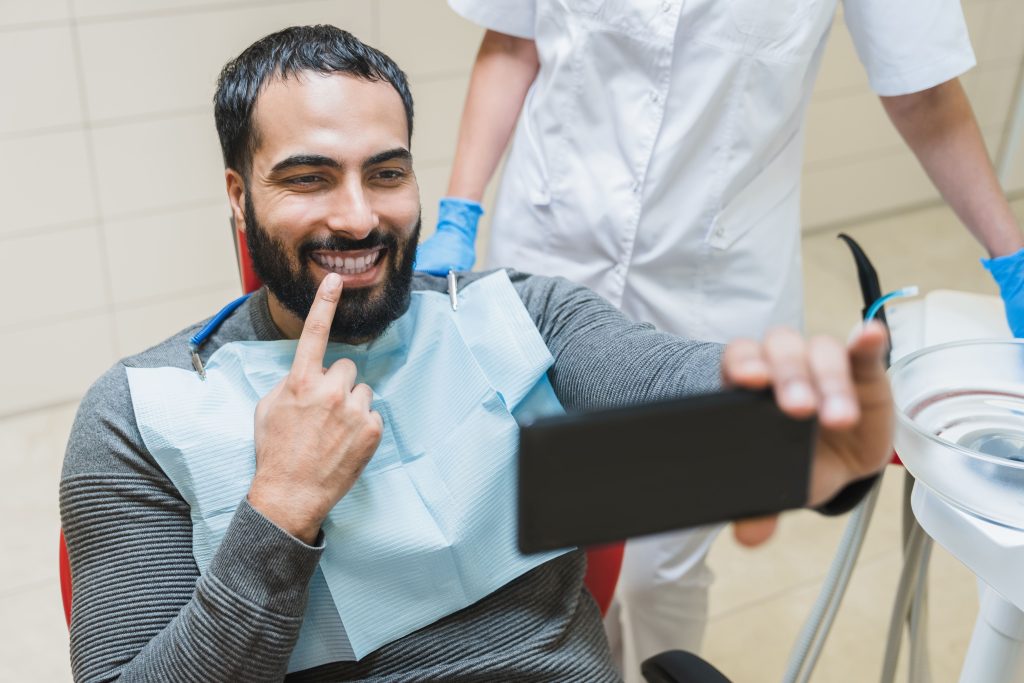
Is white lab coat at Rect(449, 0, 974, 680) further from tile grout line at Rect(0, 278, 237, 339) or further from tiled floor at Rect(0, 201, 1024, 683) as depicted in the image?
tile grout line at Rect(0, 278, 237, 339)

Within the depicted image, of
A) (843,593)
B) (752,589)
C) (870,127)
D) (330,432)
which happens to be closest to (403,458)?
(330,432)

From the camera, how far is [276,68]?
133 cm

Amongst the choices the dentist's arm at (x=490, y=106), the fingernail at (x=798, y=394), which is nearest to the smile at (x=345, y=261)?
the dentist's arm at (x=490, y=106)

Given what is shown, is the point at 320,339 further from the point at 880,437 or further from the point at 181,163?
the point at 181,163

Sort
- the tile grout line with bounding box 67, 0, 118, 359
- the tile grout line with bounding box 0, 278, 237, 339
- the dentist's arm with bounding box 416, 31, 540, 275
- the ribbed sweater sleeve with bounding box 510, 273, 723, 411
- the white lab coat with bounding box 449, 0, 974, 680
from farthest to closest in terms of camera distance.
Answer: the tile grout line with bounding box 0, 278, 237, 339, the tile grout line with bounding box 67, 0, 118, 359, the dentist's arm with bounding box 416, 31, 540, 275, the white lab coat with bounding box 449, 0, 974, 680, the ribbed sweater sleeve with bounding box 510, 273, 723, 411

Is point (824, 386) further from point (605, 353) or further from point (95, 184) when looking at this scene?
point (95, 184)

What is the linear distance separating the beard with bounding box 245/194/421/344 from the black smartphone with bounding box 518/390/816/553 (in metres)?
0.70

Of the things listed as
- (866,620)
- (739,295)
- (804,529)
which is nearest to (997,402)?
(739,295)

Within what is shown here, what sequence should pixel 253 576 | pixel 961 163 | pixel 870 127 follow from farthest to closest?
pixel 870 127 < pixel 961 163 < pixel 253 576

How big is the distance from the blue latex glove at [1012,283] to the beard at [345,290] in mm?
791

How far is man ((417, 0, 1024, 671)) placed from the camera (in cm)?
160

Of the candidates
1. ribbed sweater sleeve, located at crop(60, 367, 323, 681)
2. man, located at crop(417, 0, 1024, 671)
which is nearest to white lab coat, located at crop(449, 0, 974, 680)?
man, located at crop(417, 0, 1024, 671)

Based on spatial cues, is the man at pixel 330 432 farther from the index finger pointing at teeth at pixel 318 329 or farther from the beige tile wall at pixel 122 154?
A: the beige tile wall at pixel 122 154

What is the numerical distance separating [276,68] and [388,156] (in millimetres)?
166
